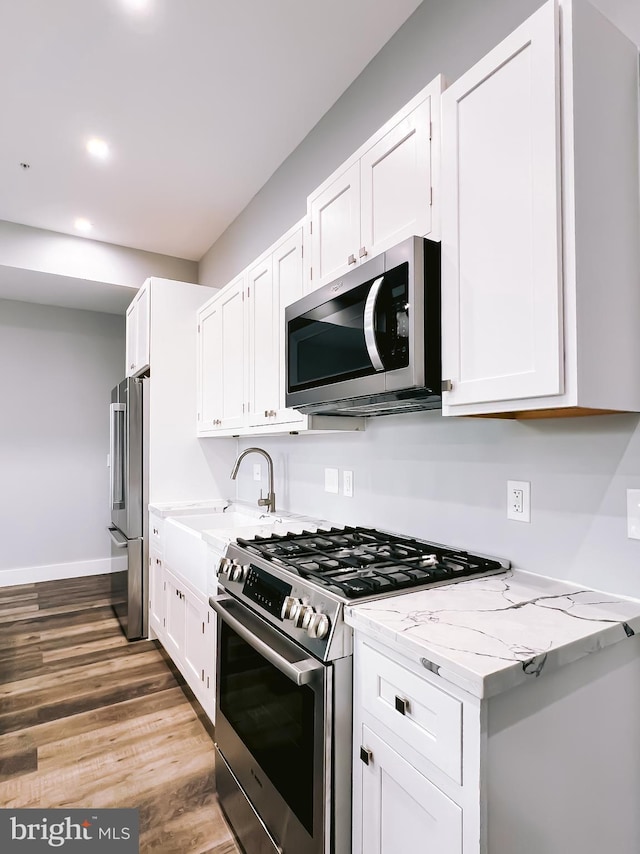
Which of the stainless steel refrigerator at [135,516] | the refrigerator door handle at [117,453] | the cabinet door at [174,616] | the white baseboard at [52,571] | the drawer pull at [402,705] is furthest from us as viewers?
A: the white baseboard at [52,571]

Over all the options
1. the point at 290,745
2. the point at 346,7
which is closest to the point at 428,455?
the point at 290,745

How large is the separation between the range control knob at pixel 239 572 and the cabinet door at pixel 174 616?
0.97 meters

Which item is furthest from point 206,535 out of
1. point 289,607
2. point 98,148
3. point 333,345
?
point 98,148

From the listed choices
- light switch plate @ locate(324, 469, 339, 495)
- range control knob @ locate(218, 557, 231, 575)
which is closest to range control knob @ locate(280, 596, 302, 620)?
range control knob @ locate(218, 557, 231, 575)

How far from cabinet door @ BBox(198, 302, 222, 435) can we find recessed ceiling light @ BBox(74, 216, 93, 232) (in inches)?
45.8

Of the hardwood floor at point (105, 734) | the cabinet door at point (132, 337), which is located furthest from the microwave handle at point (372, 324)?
the cabinet door at point (132, 337)

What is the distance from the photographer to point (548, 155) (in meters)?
1.09

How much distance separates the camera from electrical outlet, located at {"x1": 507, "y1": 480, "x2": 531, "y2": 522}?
4.82 feet

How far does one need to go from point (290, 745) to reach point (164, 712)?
4.60 ft

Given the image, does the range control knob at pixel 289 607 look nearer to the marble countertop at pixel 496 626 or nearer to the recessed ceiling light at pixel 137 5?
the marble countertop at pixel 496 626

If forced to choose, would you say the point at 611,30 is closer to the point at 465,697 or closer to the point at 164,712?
the point at 465,697

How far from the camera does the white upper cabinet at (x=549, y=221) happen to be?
1069mm

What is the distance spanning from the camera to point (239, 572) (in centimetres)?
173

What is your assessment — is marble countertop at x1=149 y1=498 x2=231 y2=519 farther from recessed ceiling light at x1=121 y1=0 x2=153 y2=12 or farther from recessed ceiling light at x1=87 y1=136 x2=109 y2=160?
recessed ceiling light at x1=121 y1=0 x2=153 y2=12
